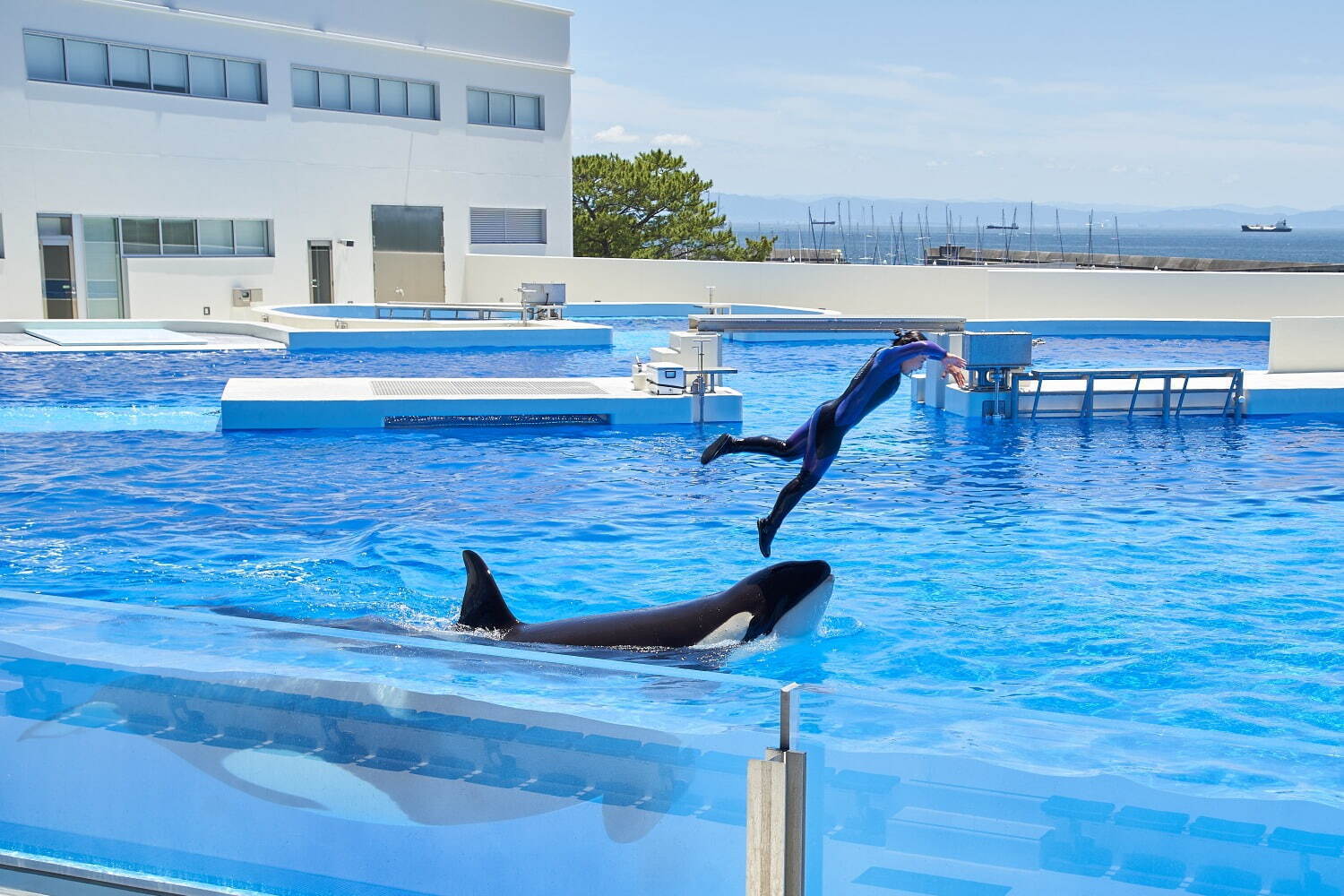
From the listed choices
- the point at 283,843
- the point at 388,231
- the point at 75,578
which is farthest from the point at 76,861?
the point at 388,231

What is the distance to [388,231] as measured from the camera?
89.1ft

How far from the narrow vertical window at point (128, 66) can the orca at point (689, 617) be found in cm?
2096

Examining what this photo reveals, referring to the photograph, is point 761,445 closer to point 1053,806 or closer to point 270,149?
point 1053,806

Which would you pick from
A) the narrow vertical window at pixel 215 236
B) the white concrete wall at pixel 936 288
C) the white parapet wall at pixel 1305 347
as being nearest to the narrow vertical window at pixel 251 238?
the narrow vertical window at pixel 215 236

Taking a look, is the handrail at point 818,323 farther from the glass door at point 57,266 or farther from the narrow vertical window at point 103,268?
the glass door at point 57,266

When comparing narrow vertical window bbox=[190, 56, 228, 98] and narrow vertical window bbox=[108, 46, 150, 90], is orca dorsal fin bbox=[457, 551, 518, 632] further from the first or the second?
narrow vertical window bbox=[190, 56, 228, 98]

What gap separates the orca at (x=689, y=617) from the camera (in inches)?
214

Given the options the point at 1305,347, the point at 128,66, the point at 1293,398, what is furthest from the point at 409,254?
the point at 1293,398

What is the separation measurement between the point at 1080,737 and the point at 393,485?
8.33 metres

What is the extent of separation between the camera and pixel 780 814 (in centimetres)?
233

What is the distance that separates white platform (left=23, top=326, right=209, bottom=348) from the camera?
60.2 ft

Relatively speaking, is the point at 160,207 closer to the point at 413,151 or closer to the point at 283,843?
the point at 413,151

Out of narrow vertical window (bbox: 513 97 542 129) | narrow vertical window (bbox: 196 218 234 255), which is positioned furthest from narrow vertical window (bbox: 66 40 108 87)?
narrow vertical window (bbox: 513 97 542 129)

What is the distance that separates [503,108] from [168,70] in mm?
7401
